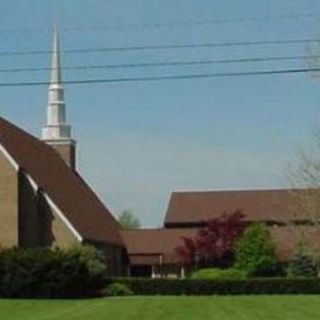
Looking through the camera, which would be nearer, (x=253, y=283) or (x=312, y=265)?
(x=253, y=283)

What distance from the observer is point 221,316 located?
3975 centimetres

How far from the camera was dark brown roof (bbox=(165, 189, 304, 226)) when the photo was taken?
84.7 meters

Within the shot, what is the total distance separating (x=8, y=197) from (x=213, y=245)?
1861cm

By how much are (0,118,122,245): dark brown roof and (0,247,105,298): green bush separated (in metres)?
6.96

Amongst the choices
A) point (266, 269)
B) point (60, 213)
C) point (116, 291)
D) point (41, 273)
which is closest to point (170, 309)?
point (41, 273)

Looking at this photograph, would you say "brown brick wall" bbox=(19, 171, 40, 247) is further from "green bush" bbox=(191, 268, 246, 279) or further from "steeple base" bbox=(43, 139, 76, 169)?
"steeple base" bbox=(43, 139, 76, 169)

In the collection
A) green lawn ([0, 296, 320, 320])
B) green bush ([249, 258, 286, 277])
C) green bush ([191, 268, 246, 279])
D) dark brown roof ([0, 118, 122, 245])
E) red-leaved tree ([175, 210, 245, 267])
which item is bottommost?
green lawn ([0, 296, 320, 320])

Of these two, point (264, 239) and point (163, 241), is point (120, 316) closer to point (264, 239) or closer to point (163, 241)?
point (264, 239)

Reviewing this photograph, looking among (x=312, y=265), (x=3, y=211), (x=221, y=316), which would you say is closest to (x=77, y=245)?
(x=3, y=211)

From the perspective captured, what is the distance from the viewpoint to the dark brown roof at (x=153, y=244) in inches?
3174

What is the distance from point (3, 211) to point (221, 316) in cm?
2529

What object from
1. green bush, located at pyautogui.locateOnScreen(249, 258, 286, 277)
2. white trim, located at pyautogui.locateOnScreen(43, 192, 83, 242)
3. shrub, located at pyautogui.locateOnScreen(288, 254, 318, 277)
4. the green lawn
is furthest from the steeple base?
the green lawn

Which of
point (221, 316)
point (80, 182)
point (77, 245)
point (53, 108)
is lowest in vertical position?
point (221, 316)

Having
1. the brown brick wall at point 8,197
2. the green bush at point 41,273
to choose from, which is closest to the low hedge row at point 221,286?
the green bush at point 41,273
